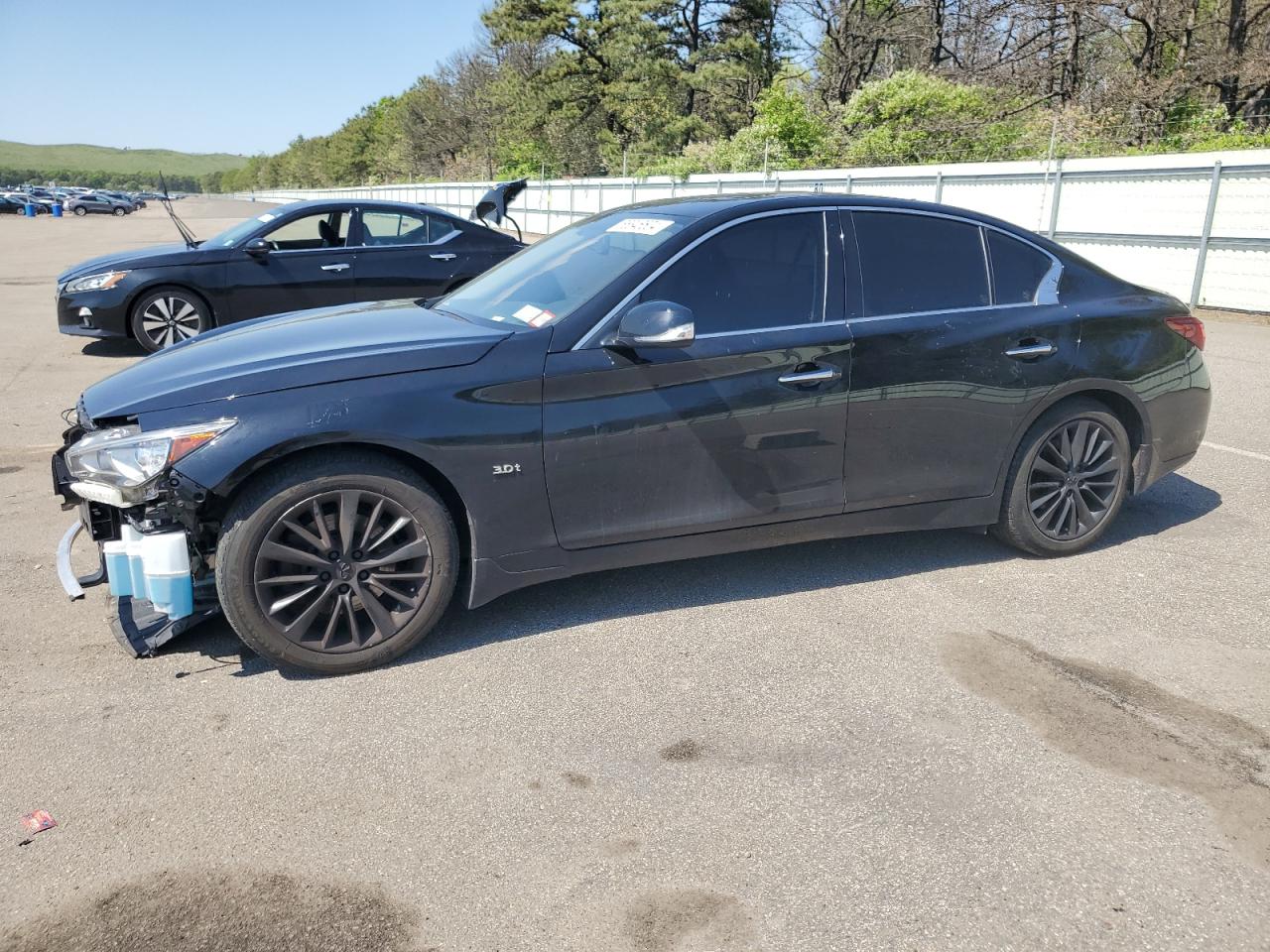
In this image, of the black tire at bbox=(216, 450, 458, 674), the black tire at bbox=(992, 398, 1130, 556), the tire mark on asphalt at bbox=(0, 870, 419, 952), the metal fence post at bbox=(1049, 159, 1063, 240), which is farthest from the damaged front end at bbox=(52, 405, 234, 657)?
the metal fence post at bbox=(1049, 159, 1063, 240)

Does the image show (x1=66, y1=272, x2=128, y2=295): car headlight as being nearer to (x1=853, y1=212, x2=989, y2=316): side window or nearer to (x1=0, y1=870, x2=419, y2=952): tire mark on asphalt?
(x1=853, y1=212, x2=989, y2=316): side window

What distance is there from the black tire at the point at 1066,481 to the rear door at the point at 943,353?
16 centimetres

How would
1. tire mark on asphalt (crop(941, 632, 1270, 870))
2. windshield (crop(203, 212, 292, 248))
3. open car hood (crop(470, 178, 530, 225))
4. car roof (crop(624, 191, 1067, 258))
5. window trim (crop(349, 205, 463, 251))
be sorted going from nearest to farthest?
tire mark on asphalt (crop(941, 632, 1270, 870)) < car roof (crop(624, 191, 1067, 258)) < open car hood (crop(470, 178, 530, 225)) < windshield (crop(203, 212, 292, 248)) < window trim (crop(349, 205, 463, 251))

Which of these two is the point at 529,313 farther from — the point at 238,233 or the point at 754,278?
the point at 238,233

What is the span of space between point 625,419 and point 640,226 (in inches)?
40.2

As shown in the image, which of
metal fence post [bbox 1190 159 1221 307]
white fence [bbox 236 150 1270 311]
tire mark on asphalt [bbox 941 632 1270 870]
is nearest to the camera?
tire mark on asphalt [bbox 941 632 1270 870]

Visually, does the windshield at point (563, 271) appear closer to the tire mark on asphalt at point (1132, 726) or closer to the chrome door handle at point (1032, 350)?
the chrome door handle at point (1032, 350)

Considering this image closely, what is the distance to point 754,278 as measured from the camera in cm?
400

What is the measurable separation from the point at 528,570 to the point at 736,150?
94.7 feet

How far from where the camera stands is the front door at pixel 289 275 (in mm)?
9531

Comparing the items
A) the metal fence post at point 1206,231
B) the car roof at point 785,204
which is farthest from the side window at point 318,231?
the metal fence post at point 1206,231

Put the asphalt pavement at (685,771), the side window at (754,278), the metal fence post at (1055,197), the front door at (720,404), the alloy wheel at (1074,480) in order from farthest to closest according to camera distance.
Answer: the metal fence post at (1055,197), the alloy wheel at (1074,480), the side window at (754,278), the front door at (720,404), the asphalt pavement at (685,771)

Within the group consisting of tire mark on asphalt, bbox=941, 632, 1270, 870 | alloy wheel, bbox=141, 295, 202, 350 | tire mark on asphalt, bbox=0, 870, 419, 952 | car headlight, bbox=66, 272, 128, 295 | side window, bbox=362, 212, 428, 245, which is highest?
side window, bbox=362, 212, 428, 245

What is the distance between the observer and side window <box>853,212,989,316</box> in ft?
13.8
